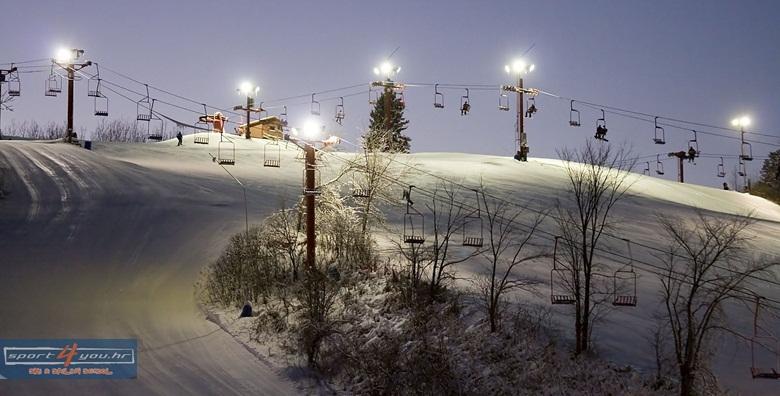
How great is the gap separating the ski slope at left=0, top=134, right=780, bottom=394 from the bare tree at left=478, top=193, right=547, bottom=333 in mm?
1026

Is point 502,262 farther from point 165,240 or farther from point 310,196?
point 165,240

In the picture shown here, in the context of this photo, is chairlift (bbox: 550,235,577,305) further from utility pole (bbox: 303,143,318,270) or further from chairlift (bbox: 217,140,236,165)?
chairlift (bbox: 217,140,236,165)

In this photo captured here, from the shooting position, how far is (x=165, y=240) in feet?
117

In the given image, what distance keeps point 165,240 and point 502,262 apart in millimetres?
17855

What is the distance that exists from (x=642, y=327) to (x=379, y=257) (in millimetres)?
11395

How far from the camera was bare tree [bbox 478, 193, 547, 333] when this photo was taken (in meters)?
20.4

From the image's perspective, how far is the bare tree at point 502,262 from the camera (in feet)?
66.9

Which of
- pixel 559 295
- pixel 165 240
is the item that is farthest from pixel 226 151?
pixel 559 295

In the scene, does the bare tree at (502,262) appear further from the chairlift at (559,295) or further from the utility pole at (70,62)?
the utility pole at (70,62)

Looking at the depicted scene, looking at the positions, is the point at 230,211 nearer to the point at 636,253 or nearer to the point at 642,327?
the point at 636,253

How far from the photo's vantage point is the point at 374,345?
2027 cm

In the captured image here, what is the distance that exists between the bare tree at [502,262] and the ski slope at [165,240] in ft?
3.37

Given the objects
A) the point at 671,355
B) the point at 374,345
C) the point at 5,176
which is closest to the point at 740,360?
the point at 671,355

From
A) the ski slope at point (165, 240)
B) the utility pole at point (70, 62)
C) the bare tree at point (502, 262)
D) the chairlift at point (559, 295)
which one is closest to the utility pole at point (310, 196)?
the ski slope at point (165, 240)
